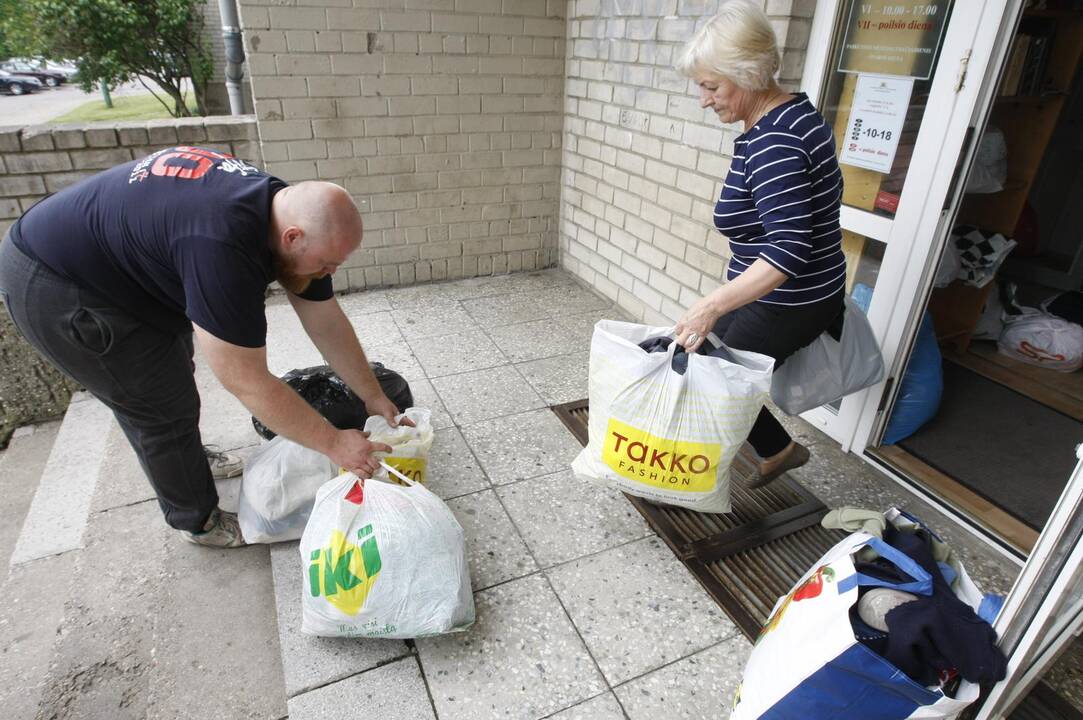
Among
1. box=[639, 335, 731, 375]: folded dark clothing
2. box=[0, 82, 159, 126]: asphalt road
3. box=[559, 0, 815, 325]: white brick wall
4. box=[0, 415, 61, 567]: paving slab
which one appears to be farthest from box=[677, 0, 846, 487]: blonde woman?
box=[0, 82, 159, 126]: asphalt road

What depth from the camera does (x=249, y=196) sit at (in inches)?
62.1

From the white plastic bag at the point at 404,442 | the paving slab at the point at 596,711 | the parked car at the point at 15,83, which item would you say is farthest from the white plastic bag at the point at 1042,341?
the parked car at the point at 15,83

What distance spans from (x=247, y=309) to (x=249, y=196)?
282mm

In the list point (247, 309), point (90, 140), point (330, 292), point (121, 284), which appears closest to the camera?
point (247, 309)

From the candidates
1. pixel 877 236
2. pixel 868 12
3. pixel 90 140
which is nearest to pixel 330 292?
pixel 877 236

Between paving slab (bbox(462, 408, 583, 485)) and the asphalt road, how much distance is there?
1840cm

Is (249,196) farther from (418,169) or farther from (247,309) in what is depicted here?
(418,169)

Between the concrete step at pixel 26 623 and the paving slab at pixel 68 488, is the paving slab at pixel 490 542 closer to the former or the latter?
the concrete step at pixel 26 623

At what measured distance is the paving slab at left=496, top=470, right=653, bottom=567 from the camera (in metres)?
2.30

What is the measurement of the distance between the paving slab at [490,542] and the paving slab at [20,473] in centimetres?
206

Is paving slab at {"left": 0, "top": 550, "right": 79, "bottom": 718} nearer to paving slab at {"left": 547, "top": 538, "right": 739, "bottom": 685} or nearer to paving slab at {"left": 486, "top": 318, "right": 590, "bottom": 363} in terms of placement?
paving slab at {"left": 547, "top": 538, "right": 739, "bottom": 685}

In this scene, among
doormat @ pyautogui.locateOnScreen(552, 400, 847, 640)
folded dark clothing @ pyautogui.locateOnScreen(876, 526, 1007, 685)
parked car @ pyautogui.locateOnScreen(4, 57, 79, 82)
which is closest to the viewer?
folded dark clothing @ pyautogui.locateOnScreen(876, 526, 1007, 685)

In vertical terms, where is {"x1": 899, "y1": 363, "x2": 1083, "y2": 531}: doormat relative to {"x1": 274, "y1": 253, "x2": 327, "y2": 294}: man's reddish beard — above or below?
below

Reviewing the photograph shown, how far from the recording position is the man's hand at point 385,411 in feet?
7.18
